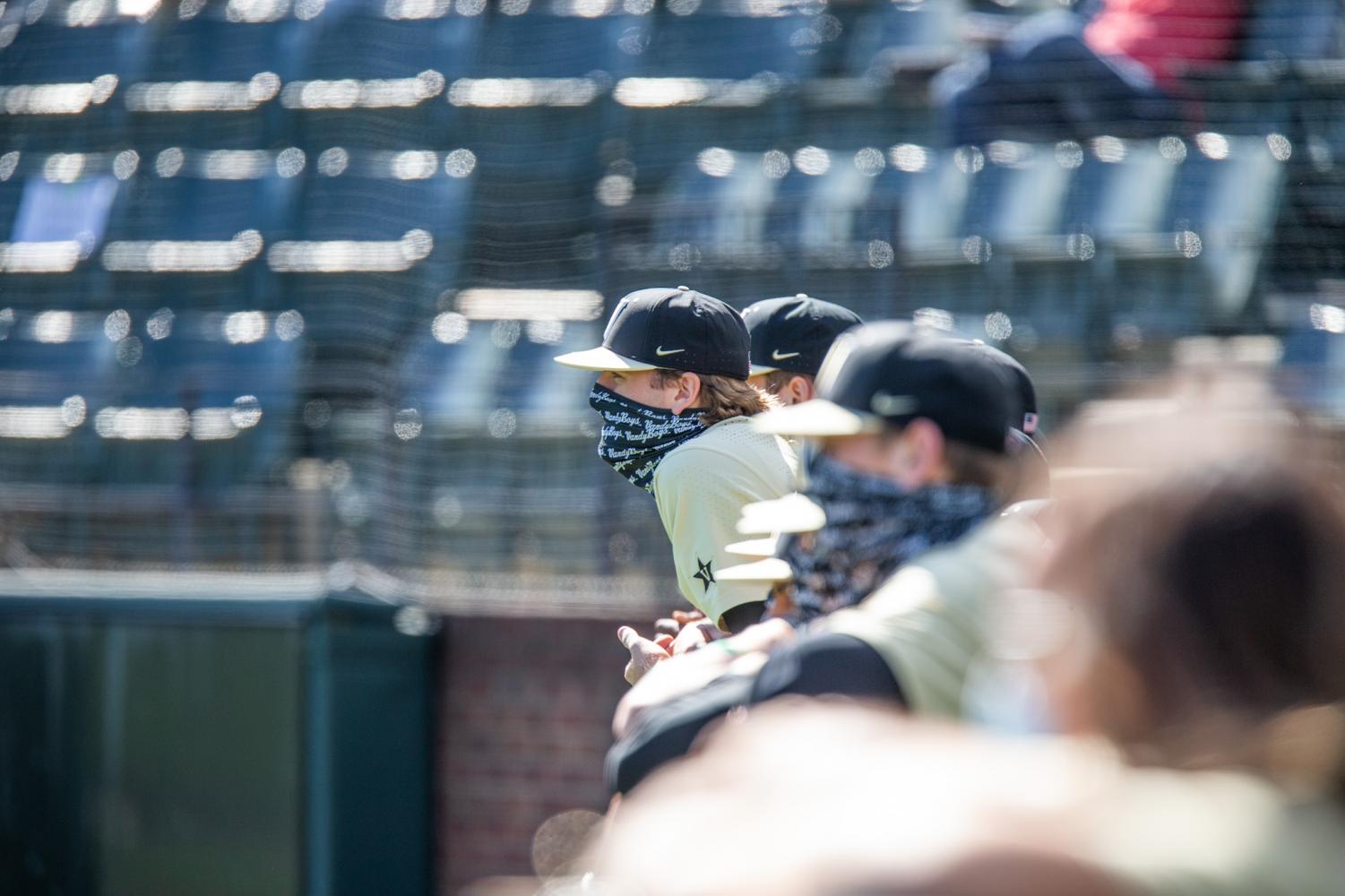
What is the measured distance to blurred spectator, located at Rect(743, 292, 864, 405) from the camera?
133 inches

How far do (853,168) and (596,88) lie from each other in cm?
164

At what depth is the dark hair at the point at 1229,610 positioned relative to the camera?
4.10 feet

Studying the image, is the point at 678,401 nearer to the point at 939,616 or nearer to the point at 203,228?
the point at 939,616

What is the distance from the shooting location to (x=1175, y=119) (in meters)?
6.94

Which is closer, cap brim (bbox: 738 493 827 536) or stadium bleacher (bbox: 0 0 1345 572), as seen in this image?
cap brim (bbox: 738 493 827 536)

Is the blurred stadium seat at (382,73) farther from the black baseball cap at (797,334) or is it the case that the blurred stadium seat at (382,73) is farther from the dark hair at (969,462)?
the dark hair at (969,462)

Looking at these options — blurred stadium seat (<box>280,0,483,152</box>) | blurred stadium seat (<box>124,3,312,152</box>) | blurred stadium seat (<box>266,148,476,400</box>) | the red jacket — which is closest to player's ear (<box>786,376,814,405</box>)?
blurred stadium seat (<box>266,148,476,400</box>)

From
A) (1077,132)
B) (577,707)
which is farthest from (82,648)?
(1077,132)

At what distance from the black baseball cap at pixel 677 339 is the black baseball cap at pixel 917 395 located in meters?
1.18

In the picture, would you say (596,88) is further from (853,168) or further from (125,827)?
(125,827)

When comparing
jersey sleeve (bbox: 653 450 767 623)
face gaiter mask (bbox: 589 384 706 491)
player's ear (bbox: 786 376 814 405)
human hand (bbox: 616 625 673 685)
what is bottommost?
human hand (bbox: 616 625 673 685)

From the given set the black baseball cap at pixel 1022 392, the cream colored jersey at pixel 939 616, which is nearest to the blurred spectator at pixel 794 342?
the black baseball cap at pixel 1022 392

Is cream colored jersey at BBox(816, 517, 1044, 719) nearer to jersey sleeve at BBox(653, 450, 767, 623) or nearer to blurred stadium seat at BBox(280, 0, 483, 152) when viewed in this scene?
jersey sleeve at BBox(653, 450, 767, 623)

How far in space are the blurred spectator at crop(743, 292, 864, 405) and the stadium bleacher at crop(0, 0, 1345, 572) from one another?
2426 millimetres
